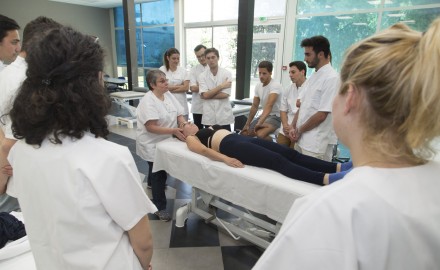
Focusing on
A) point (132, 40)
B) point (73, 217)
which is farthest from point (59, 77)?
point (132, 40)

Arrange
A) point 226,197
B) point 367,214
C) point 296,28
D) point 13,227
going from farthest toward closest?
1. point 296,28
2. point 226,197
3. point 13,227
4. point 367,214

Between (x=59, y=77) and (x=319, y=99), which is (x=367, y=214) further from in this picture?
(x=319, y=99)

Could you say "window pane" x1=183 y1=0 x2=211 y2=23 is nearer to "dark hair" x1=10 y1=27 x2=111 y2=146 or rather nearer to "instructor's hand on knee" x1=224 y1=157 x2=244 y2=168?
"instructor's hand on knee" x1=224 y1=157 x2=244 y2=168

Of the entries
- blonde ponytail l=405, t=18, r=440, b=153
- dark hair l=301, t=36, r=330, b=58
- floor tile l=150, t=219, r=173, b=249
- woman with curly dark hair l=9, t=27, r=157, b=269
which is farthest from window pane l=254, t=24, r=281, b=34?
blonde ponytail l=405, t=18, r=440, b=153

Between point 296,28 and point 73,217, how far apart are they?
5798 millimetres

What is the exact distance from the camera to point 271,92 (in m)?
2.87

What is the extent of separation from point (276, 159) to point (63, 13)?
9516mm

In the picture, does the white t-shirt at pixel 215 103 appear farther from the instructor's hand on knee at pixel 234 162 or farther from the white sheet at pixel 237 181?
A: the instructor's hand on knee at pixel 234 162

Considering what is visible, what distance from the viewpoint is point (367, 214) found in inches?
17.9

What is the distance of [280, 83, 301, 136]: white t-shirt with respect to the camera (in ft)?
8.50

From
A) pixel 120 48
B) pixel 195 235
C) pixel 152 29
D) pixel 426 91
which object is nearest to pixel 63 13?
pixel 120 48

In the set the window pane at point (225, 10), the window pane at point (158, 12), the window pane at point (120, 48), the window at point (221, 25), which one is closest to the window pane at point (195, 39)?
→ the window at point (221, 25)

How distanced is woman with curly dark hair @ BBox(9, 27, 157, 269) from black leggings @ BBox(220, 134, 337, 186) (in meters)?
1.06

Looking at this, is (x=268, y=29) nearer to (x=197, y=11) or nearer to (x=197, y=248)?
(x=197, y=11)
